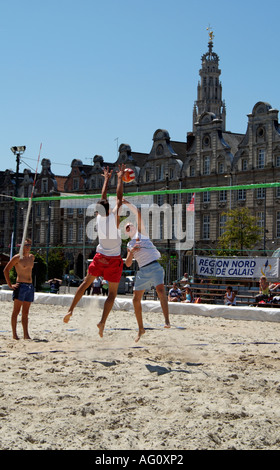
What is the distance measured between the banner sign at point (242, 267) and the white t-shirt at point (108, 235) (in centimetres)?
961

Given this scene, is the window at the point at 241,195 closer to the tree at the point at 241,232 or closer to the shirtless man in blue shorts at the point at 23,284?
the tree at the point at 241,232

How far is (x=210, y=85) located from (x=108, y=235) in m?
95.1

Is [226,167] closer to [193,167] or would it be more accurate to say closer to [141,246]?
[193,167]

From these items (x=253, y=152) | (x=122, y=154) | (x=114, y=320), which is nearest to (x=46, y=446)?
(x=114, y=320)

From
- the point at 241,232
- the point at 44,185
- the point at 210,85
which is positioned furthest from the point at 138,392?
the point at 210,85

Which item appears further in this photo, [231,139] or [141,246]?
[231,139]

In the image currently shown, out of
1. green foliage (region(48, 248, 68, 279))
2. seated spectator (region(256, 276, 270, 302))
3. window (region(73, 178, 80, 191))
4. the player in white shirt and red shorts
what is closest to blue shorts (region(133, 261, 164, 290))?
the player in white shirt and red shorts

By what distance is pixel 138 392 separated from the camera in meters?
4.85

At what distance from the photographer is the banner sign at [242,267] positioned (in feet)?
52.1

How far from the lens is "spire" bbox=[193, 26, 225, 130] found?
97688 millimetres

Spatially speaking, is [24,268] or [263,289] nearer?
[24,268]

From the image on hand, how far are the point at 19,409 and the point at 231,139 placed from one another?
134ft

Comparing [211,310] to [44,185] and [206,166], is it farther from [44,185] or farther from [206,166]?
[44,185]

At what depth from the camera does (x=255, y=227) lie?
3388 centimetres
